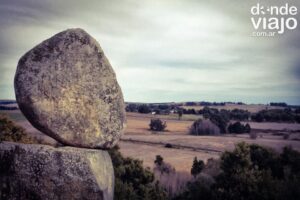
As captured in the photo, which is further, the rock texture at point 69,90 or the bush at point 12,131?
the bush at point 12,131

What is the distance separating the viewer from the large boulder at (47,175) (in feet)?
30.5

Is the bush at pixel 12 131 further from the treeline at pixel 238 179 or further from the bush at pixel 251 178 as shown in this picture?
the bush at pixel 251 178

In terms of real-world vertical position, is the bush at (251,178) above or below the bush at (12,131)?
below

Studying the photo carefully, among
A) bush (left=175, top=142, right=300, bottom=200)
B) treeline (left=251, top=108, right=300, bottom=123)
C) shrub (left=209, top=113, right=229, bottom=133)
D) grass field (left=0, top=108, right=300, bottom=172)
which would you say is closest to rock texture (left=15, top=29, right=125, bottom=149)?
bush (left=175, top=142, right=300, bottom=200)

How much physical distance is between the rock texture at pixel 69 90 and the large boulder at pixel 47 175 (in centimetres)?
45

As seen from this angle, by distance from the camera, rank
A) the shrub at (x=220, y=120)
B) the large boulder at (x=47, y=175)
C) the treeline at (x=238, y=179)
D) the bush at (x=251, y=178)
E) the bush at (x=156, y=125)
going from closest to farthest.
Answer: the large boulder at (x=47, y=175) → the bush at (x=251, y=178) → the treeline at (x=238, y=179) → the shrub at (x=220, y=120) → the bush at (x=156, y=125)

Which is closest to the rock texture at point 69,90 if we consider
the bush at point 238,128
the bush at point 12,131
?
the bush at point 12,131

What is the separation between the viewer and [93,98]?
9.88 meters

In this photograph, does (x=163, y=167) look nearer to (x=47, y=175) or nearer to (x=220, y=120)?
(x=47, y=175)

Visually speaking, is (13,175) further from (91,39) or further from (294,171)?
(294,171)

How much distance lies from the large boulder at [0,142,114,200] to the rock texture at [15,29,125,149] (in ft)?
1.49

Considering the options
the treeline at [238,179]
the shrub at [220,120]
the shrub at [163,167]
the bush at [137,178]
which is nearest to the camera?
the treeline at [238,179]

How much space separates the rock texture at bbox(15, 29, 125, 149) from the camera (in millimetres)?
9438

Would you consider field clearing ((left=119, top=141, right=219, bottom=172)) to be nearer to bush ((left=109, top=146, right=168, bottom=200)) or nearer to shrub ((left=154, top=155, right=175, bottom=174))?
shrub ((left=154, top=155, right=175, bottom=174))
